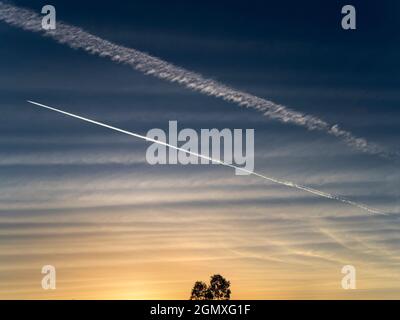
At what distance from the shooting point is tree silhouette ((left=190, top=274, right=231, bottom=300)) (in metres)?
118

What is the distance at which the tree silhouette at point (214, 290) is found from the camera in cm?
11831

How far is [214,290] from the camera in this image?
120m
